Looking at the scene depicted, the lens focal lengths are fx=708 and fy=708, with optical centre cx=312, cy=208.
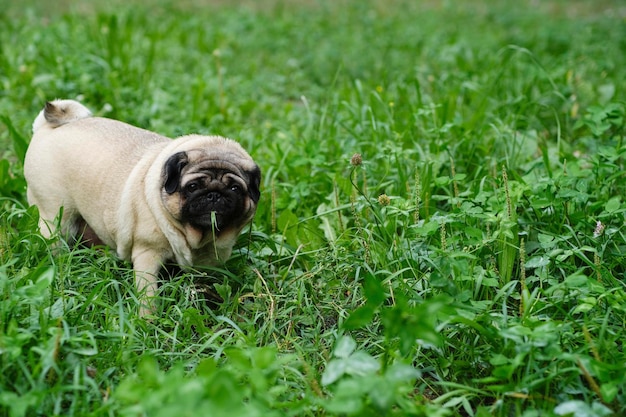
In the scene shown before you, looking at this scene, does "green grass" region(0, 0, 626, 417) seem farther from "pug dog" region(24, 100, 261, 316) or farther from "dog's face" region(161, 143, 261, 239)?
"dog's face" region(161, 143, 261, 239)

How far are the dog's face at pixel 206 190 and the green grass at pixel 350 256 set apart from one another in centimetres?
34

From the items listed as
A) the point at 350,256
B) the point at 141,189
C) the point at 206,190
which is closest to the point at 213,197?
the point at 206,190

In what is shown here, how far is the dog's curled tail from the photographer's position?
13.7 ft

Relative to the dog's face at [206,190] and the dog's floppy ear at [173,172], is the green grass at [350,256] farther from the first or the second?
the dog's floppy ear at [173,172]

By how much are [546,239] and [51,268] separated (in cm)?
231

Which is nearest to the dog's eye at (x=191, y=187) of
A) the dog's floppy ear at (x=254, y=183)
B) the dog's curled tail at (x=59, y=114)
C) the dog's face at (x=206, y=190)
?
the dog's face at (x=206, y=190)

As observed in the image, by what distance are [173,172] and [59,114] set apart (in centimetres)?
117

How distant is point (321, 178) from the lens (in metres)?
4.61

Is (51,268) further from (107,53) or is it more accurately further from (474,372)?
(107,53)

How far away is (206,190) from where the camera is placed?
11.3 ft

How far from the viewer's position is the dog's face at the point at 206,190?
3.46 metres

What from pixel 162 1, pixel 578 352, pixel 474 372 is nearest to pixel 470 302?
pixel 474 372

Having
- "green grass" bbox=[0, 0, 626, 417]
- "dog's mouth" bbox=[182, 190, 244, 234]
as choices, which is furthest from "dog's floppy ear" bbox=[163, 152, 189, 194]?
"green grass" bbox=[0, 0, 626, 417]

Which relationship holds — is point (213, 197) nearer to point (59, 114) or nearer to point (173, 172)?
point (173, 172)
